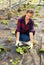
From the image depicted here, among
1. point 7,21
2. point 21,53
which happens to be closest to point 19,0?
point 7,21

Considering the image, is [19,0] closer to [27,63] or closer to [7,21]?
[7,21]

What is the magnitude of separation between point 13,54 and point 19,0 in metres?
6.55

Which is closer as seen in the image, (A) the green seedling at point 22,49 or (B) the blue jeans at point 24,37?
(A) the green seedling at point 22,49

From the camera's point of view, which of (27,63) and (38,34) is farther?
(38,34)

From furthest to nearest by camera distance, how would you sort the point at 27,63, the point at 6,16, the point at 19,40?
1. the point at 6,16
2. the point at 19,40
3. the point at 27,63

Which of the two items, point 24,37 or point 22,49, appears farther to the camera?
point 24,37

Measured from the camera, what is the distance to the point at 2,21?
7742mm

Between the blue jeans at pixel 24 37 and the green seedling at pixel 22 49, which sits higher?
the blue jeans at pixel 24 37

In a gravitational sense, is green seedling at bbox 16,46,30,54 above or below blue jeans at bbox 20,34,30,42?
below

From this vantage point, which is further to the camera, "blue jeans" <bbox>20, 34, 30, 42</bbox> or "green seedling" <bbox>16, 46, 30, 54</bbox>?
"blue jeans" <bbox>20, 34, 30, 42</bbox>

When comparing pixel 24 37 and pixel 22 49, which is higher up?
pixel 24 37

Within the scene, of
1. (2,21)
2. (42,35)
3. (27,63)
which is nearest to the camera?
(27,63)

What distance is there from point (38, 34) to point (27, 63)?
224 cm

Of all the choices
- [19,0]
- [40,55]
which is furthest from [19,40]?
[19,0]
